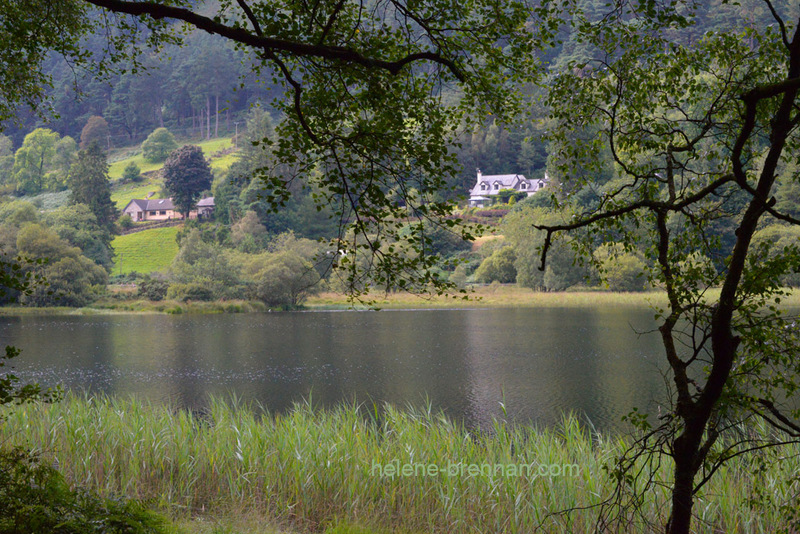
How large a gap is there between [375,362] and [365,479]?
38.2ft

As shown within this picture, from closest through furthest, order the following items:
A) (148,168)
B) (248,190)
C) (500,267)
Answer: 1. (500,267)
2. (248,190)
3. (148,168)

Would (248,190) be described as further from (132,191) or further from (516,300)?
(516,300)

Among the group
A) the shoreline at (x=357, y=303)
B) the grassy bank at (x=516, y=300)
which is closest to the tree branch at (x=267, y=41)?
the shoreline at (x=357, y=303)

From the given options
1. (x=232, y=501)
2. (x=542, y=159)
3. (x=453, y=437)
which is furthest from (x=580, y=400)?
(x=542, y=159)

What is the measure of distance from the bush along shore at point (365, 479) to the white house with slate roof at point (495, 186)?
62579mm

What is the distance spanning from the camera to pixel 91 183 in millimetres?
55250

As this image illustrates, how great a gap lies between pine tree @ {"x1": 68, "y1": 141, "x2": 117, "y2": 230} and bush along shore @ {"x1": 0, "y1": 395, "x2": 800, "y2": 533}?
53.7 m

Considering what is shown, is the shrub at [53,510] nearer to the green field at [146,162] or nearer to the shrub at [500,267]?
the shrub at [500,267]

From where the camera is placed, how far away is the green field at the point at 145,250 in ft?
169

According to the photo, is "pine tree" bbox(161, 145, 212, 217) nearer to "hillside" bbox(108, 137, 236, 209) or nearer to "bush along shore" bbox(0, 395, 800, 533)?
"hillside" bbox(108, 137, 236, 209)

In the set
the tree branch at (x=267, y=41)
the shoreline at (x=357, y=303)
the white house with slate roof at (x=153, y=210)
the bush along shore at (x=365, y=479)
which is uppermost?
the white house with slate roof at (x=153, y=210)

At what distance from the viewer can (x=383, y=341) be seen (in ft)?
73.3

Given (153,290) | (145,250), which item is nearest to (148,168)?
(145,250)

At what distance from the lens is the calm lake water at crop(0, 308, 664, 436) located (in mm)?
12938
